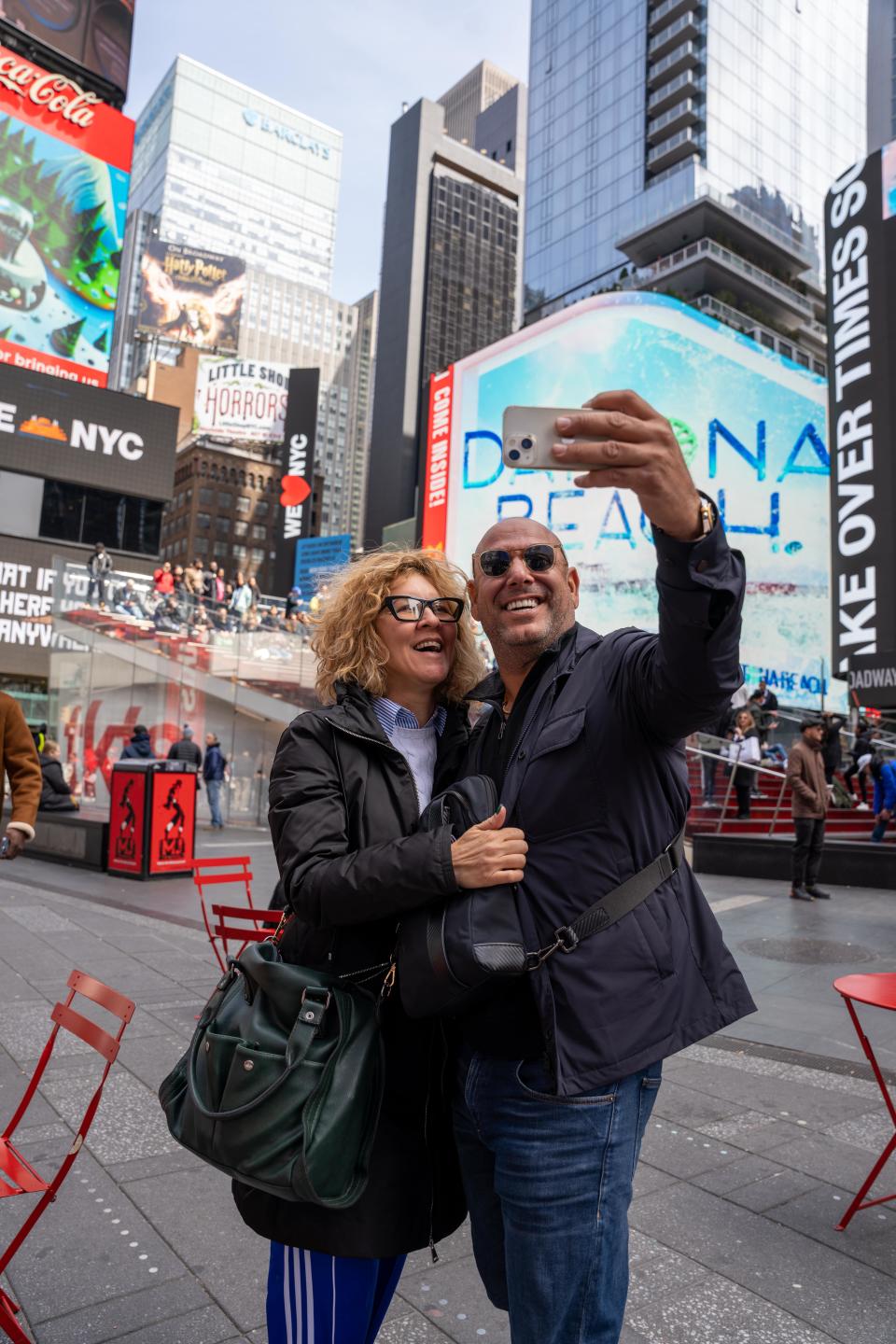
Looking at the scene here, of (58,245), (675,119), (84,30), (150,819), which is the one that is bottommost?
(150,819)

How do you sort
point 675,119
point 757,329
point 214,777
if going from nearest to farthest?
point 214,777 → point 757,329 → point 675,119

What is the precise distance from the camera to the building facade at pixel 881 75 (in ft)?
175

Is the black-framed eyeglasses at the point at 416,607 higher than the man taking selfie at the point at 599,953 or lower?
higher

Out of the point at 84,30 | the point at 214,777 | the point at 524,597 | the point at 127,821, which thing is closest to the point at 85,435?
the point at 84,30

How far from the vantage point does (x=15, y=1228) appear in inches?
114

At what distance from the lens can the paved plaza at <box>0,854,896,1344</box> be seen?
8.05 ft

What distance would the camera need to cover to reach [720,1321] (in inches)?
96.7

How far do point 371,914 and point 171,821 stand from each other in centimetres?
1014

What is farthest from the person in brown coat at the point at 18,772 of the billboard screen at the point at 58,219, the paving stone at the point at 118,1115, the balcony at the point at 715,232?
the balcony at the point at 715,232

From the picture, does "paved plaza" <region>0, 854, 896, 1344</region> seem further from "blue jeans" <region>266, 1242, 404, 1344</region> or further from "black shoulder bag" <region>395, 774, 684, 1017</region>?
"black shoulder bag" <region>395, 774, 684, 1017</region>

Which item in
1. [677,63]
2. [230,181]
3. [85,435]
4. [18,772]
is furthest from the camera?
[230,181]

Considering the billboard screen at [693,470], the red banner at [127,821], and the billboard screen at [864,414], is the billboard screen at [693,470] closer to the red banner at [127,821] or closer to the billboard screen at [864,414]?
the billboard screen at [864,414]

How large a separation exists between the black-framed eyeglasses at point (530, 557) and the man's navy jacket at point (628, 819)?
20 centimetres

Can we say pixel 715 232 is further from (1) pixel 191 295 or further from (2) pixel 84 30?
(1) pixel 191 295
